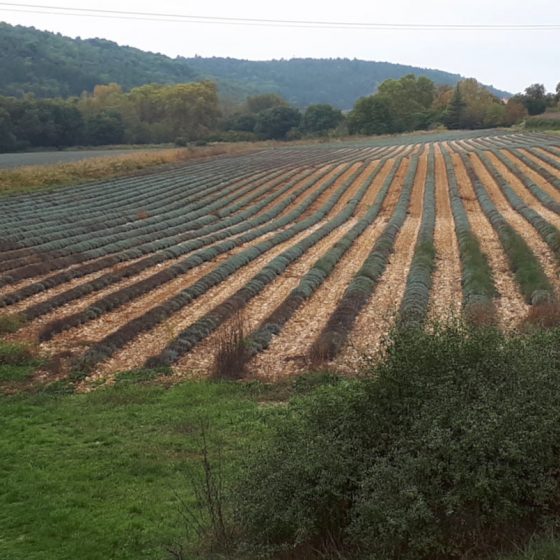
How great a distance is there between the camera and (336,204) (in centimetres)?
3744

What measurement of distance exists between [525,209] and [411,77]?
339 feet

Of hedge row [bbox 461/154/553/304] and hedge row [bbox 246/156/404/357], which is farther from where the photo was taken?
hedge row [bbox 461/154/553/304]

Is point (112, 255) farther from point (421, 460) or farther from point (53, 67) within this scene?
point (53, 67)

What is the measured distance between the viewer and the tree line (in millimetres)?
92938

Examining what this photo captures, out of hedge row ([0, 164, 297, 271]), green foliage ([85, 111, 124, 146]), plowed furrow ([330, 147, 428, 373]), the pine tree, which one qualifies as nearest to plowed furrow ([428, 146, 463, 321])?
plowed furrow ([330, 147, 428, 373])

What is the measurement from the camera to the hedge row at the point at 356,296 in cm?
1498

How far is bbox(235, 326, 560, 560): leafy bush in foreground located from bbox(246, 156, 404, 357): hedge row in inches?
294

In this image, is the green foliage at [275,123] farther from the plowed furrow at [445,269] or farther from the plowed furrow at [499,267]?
the plowed furrow at [445,269]

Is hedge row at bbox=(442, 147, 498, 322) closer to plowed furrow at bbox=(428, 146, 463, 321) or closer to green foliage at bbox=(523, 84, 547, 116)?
plowed furrow at bbox=(428, 146, 463, 321)

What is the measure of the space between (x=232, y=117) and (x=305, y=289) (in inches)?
3816

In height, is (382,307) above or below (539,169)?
below

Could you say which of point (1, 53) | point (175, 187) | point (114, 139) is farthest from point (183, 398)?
point (1, 53)

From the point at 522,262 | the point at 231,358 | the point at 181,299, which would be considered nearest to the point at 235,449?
the point at 231,358

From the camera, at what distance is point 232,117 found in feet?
368
